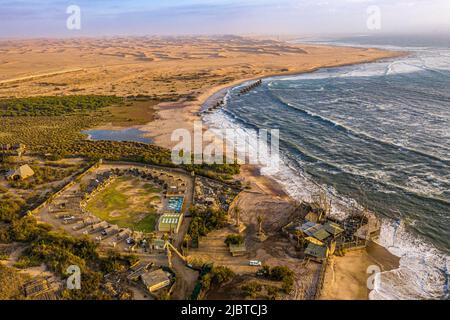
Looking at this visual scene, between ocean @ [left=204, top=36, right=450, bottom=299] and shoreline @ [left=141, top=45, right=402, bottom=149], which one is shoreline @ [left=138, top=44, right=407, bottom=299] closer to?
shoreline @ [left=141, top=45, right=402, bottom=149]

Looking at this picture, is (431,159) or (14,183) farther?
(431,159)

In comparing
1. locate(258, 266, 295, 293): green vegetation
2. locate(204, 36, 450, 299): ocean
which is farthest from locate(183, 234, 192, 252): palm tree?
locate(204, 36, 450, 299): ocean

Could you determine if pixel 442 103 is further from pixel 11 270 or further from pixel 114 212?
pixel 11 270

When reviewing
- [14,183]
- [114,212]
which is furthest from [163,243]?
[14,183]

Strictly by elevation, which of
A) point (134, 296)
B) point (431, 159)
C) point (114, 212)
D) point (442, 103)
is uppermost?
point (442, 103)

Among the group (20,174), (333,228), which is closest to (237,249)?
(333,228)

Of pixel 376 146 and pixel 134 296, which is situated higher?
pixel 376 146

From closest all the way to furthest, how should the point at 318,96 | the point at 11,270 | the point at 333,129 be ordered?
the point at 11,270 → the point at 333,129 → the point at 318,96

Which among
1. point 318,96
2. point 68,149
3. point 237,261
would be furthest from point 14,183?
point 318,96

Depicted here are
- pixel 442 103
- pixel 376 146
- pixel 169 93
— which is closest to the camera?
pixel 376 146

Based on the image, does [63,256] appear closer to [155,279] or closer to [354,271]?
[155,279]
